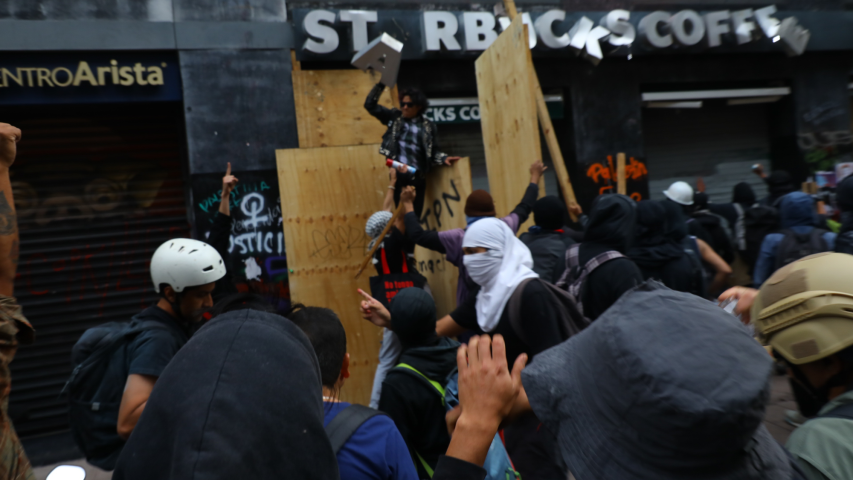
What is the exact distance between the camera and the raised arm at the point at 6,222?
219 centimetres

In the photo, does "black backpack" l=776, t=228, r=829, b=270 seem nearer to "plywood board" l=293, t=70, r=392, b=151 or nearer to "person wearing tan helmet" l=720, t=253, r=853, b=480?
"person wearing tan helmet" l=720, t=253, r=853, b=480

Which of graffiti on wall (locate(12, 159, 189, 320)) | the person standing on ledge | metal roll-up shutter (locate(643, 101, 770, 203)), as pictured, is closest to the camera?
the person standing on ledge

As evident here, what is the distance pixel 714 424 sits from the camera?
1013 mm

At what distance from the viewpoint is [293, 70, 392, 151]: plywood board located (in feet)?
23.7

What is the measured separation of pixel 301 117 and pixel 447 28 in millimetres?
2269

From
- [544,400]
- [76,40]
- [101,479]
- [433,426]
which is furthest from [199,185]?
[544,400]

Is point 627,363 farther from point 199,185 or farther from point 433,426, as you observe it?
point 199,185

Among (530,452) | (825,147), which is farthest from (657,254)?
(825,147)

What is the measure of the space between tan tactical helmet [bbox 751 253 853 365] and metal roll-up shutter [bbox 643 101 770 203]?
28.6ft

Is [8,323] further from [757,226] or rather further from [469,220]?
[757,226]

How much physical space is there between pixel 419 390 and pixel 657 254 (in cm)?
250

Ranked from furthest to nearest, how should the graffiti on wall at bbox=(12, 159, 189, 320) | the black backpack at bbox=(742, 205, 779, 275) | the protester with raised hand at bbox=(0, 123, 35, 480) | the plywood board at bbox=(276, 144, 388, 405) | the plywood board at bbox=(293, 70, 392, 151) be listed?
the plywood board at bbox=(293, 70, 392, 151) < the graffiti on wall at bbox=(12, 159, 189, 320) < the black backpack at bbox=(742, 205, 779, 275) < the plywood board at bbox=(276, 144, 388, 405) < the protester with raised hand at bbox=(0, 123, 35, 480)

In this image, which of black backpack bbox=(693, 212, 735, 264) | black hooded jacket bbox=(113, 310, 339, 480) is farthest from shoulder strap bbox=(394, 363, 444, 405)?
black backpack bbox=(693, 212, 735, 264)

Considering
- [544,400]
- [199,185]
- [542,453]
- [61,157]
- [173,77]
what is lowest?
[542,453]
